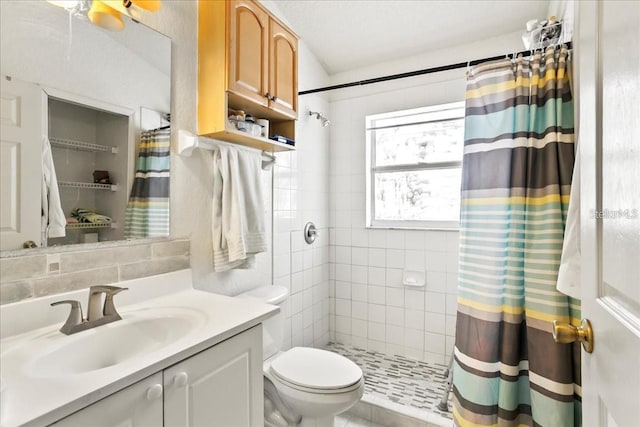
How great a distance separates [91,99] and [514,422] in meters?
2.09

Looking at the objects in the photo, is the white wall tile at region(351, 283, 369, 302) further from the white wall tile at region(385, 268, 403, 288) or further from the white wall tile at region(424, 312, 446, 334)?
the white wall tile at region(424, 312, 446, 334)

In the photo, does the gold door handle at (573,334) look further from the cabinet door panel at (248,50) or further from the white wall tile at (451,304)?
the white wall tile at (451,304)

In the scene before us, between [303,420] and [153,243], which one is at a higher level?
[153,243]

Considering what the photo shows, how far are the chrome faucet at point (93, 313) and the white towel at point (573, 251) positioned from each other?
4.99ft

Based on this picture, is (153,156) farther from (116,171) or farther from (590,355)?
(590,355)

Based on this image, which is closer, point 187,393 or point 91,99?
point 187,393

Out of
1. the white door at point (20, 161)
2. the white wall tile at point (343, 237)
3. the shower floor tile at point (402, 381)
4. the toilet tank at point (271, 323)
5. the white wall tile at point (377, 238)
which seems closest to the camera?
the white door at point (20, 161)

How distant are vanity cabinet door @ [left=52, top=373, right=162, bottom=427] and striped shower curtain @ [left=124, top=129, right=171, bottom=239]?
2.22 ft

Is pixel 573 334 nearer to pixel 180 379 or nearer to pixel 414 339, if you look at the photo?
pixel 180 379

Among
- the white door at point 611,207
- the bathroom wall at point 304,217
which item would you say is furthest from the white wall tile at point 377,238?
the white door at point 611,207

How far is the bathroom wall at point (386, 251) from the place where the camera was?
7.57ft

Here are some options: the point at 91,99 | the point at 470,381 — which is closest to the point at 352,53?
the point at 91,99

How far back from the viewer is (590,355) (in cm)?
64

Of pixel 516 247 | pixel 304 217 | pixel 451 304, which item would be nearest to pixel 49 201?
pixel 304 217
